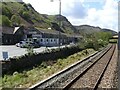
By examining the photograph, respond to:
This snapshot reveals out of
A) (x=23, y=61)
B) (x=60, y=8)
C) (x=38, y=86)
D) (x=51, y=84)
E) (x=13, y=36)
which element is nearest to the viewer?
(x=38, y=86)

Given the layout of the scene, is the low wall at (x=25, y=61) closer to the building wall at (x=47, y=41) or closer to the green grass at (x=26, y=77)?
the green grass at (x=26, y=77)

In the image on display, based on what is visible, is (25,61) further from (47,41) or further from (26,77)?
(47,41)

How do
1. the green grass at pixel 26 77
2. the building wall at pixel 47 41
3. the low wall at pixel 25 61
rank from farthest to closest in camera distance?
the building wall at pixel 47 41, the low wall at pixel 25 61, the green grass at pixel 26 77

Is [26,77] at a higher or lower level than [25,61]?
lower

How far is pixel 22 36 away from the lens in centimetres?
8350

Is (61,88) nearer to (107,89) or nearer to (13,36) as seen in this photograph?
(107,89)

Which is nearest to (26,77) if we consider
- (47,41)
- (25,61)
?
(25,61)

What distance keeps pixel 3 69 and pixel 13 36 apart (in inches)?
2162

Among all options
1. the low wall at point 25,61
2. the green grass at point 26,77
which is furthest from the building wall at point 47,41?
the green grass at point 26,77

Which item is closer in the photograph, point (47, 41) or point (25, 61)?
point (25, 61)

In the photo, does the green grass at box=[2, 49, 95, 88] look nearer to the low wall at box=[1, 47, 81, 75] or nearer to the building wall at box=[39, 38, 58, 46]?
the low wall at box=[1, 47, 81, 75]

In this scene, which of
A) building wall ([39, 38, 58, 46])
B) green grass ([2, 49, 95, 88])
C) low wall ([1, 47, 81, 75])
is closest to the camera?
green grass ([2, 49, 95, 88])

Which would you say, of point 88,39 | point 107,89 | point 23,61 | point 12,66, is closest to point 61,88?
point 107,89

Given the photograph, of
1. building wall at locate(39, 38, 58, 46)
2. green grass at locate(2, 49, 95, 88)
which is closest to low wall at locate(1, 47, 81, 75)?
green grass at locate(2, 49, 95, 88)
